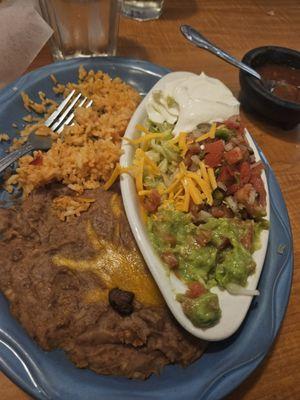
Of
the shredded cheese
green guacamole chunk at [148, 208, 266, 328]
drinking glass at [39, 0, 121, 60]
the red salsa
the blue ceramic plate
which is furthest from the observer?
the red salsa

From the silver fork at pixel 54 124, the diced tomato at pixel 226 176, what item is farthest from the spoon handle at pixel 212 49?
the diced tomato at pixel 226 176

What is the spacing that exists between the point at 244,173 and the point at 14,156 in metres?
0.96

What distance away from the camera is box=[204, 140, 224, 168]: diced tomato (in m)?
1.51

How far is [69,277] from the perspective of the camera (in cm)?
138

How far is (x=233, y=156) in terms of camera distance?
1.51 m

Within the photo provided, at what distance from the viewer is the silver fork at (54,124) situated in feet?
5.35

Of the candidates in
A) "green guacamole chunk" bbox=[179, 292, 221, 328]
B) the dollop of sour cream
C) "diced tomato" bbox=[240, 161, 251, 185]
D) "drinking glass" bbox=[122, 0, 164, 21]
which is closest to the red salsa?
the dollop of sour cream

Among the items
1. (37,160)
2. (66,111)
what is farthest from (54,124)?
(37,160)

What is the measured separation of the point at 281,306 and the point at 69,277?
0.79 m

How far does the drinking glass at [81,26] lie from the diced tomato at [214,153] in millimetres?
1139

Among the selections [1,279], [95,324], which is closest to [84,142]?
[1,279]

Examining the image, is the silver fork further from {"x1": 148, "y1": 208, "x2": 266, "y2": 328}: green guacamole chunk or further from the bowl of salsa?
the bowl of salsa

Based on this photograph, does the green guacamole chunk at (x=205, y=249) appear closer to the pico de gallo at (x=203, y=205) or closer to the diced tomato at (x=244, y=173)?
the pico de gallo at (x=203, y=205)

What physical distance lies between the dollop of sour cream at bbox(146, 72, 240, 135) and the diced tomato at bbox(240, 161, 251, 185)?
251 mm
